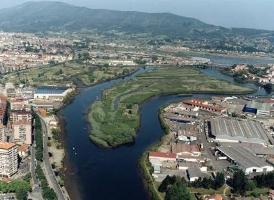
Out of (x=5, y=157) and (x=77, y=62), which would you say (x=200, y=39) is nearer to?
(x=77, y=62)

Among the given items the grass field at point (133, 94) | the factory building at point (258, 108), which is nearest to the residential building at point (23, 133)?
the grass field at point (133, 94)

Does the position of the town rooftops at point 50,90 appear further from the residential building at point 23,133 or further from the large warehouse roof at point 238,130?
the large warehouse roof at point 238,130

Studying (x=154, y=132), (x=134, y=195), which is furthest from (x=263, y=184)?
(x=154, y=132)

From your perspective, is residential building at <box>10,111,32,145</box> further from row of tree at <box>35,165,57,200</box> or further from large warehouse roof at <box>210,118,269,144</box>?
large warehouse roof at <box>210,118,269,144</box>

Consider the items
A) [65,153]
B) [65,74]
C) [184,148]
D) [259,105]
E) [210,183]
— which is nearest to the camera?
[210,183]

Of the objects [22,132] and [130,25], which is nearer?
[22,132]

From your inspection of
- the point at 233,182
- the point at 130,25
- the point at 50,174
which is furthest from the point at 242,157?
the point at 130,25

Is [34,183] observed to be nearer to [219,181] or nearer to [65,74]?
[219,181]
